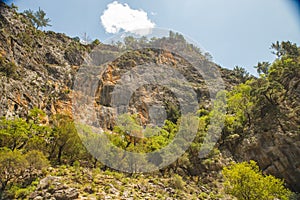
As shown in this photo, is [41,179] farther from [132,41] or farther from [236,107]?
[132,41]

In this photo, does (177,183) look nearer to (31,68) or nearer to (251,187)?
(251,187)

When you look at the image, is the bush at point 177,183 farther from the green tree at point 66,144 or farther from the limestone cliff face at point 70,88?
the limestone cliff face at point 70,88

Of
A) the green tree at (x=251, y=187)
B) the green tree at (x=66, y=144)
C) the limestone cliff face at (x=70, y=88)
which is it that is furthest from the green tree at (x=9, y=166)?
the green tree at (x=251, y=187)

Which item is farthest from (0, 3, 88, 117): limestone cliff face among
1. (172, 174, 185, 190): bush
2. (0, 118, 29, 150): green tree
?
(172, 174, 185, 190): bush

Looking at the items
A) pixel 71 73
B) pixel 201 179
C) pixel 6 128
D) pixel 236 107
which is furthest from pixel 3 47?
pixel 236 107

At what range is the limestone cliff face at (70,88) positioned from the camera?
84.3 ft

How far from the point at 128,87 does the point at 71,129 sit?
2130cm

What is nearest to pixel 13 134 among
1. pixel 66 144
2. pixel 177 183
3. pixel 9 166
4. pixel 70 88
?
pixel 66 144

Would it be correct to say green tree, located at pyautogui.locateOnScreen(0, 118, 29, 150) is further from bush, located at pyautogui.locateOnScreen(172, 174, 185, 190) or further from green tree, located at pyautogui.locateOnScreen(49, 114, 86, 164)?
bush, located at pyautogui.locateOnScreen(172, 174, 185, 190)

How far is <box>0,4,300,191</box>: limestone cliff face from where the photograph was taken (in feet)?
84.3

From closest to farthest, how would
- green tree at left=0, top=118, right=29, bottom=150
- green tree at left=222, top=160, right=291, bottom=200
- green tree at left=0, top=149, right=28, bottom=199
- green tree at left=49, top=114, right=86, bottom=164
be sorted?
green tree at left=0, top=149, right=28, bottom=199 → green tree at left=222, top=160, right=291, bottom=200 → green tree at left=0, top=118, right=29, bottom=150 → green tree at left=49, top=114, right=86, bottom=164

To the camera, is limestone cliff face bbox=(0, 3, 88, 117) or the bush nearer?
the bush

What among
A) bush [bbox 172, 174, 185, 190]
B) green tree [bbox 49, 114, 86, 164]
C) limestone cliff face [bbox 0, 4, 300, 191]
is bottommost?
bush [bbox 172, 174, 185, 190]

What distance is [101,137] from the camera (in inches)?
987
